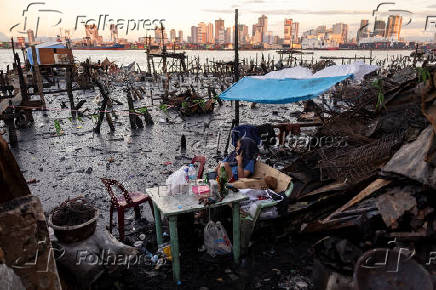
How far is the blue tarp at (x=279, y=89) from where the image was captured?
744 centimetres

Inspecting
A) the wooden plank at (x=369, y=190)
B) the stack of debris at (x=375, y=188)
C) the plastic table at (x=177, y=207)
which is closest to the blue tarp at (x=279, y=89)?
the stack of debris at (x=375, y=188)

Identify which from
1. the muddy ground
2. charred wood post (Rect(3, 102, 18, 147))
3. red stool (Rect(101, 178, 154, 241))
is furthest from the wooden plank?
charred wood post (Rect(3, 102, 18, 147))

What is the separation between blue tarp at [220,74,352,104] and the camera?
7.44 meters

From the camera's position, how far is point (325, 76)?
820 cm

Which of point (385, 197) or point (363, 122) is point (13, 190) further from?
point (363, 122)

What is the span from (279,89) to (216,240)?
5078 millimetres

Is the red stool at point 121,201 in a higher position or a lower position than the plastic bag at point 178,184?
lower

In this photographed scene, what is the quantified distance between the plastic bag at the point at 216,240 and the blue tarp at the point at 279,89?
428 centimetres

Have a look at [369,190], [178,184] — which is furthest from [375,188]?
[178,184]

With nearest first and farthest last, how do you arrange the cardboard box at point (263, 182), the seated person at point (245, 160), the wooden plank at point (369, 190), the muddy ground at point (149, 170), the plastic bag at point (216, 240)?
the muddy ground at point (149, 170) → the wooden plank at point (369, 190) → the plastic bag at point (216, 240) → the cardboard box at point (263, 182) → the seated person at point (245, 160)

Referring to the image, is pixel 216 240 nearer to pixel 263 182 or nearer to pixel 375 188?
pixel 263 182

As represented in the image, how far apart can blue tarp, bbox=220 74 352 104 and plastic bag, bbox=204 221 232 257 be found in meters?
4.28

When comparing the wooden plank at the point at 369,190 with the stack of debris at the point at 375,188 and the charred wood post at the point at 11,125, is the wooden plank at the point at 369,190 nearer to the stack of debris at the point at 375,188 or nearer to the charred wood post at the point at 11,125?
the stack of debris at the point at 375,188

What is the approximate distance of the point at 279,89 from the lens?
8.12 metres
